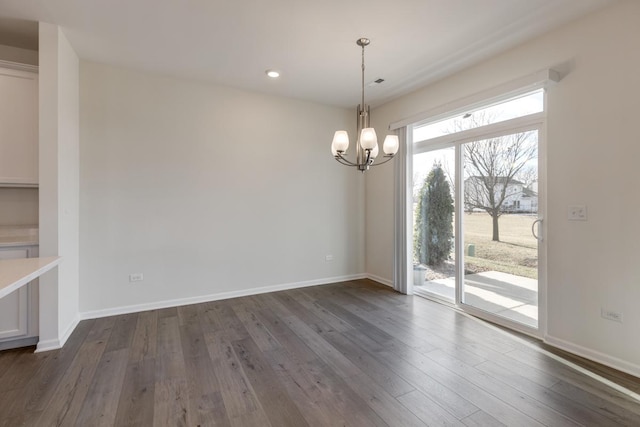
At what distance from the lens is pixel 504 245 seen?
331cm

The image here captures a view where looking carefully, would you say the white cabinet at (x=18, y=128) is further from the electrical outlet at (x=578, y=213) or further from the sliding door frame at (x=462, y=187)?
the electrical outlet at (x=578, y=213)

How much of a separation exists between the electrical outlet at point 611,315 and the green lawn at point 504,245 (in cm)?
60

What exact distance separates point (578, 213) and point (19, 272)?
4399mm

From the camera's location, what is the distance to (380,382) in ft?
7.31

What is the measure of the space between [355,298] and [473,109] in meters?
2.96

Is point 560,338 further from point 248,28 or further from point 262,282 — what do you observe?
point 248,28

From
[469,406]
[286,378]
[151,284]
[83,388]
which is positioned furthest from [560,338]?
[151,284]

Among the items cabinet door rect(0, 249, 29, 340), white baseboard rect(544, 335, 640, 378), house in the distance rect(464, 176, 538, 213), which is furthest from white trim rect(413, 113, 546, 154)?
cabinet door rect(0, 249, 29, 340)

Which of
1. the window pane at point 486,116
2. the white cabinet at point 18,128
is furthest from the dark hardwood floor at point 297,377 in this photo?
the window pane at point 486,116

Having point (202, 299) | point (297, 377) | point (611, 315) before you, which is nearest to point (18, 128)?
point (202, 299)

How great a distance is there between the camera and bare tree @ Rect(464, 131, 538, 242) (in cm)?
312

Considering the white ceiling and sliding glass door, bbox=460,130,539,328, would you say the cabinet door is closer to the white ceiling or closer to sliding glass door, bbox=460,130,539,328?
the white ceiling

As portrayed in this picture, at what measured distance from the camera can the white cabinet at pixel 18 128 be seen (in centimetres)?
287

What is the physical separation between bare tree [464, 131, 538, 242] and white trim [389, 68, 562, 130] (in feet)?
1.44
